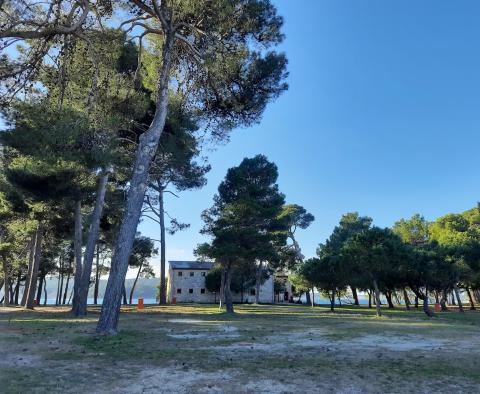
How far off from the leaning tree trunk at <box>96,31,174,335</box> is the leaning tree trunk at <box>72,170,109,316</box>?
7.71m

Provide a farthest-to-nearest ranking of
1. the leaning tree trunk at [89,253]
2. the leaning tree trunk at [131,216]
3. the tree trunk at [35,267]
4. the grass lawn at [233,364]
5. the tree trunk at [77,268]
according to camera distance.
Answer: the tree trunk at [35,267] → the tree trunk at [77,268] → the leaning tree trunk at [89,253] → the leaning tree trunk at [131,216] → the grass lawn at [233,364]

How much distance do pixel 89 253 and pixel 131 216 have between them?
8733mm

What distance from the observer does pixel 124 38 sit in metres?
15.1

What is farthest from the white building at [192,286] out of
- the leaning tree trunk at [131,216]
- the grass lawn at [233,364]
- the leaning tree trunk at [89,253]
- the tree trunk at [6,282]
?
the grass lawn at [233,364]

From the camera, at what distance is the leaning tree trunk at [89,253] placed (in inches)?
813

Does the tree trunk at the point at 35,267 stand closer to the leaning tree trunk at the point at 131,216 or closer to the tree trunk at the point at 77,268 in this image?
the tree trunk at the point at 77,268

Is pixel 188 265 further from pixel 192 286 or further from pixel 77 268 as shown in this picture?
pixel 77 268

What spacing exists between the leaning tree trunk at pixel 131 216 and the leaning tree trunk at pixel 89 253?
771 centimetres

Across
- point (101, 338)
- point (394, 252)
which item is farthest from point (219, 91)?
point (394, 252)

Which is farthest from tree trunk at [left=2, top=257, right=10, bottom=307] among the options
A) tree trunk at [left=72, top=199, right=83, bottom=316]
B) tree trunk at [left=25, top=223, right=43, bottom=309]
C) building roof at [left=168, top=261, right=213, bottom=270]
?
building roof at [left=168, top=261, right=213, bottom=270]

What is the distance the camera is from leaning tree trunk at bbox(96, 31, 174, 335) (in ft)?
41.1

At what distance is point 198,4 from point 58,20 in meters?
5.03

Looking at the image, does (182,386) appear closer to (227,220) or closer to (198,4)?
(198,4)

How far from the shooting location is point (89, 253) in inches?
808
